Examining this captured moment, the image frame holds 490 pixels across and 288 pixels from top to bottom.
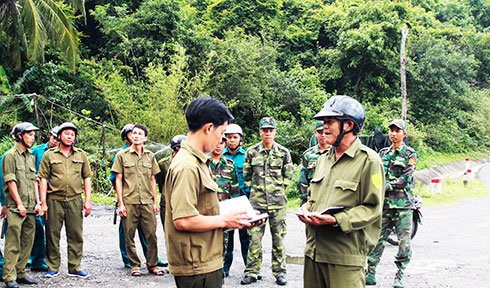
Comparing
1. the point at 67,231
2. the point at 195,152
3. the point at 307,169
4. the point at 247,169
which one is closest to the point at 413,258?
the point at 307,169

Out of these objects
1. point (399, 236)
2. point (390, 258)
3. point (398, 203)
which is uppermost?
point (398, 203)

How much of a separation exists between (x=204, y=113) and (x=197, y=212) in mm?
615

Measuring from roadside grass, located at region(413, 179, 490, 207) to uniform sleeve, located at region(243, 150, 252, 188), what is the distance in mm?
8620

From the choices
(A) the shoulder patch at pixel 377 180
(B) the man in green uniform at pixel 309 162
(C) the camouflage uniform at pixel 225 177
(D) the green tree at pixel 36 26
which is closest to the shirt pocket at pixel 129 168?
(C) the camouflage uniform at pixel 225 177

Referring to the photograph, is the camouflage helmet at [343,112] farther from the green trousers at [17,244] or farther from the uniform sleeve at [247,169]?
the green trousers at [17,244]

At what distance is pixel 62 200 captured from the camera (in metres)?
5.80

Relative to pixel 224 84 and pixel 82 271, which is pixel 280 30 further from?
pixel 82 271

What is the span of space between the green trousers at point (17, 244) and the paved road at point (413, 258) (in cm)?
38

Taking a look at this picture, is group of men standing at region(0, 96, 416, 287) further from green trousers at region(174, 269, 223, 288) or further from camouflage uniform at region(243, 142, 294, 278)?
green trousers at region(174, 269, 223, 288)

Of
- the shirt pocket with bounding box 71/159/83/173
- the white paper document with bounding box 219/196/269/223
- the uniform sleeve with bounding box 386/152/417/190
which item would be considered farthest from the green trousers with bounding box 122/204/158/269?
the white paper document with bounding box 219/196/269/223

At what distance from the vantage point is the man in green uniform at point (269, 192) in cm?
577

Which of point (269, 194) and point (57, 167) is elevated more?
point (57, 167)

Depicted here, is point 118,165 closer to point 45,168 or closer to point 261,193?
point 45,168

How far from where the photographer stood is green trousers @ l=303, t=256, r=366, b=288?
3080 millimetres
